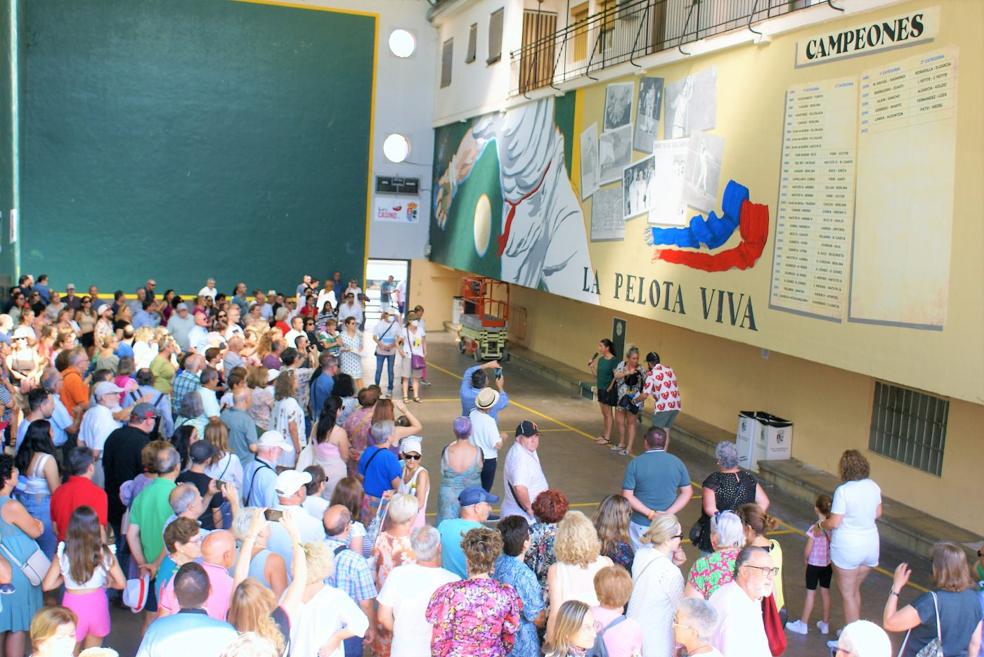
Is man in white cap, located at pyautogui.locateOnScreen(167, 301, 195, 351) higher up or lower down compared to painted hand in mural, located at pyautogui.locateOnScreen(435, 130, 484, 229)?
lower down

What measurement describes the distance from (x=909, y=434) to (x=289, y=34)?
65.1 feet

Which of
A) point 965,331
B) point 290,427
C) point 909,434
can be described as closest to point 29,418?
point 290,427

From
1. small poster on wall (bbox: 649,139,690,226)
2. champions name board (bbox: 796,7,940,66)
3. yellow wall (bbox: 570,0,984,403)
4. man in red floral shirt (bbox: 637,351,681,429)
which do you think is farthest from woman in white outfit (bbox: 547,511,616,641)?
→ small poster on wall (bbox: 649,139,690,226)

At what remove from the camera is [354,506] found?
6734mm

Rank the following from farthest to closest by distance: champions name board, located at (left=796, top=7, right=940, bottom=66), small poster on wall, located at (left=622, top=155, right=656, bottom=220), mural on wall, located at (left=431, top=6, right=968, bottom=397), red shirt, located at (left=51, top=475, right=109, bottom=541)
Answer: small poster on wall, located at (left=622, top=155, right=656, bottom=220)
mural on wall, located at (left=431, top=6, right=968, bottom=397)
champions name board, located at (left=796, top=7, right=940, bottom=66)
red shirt, located at (left=51, top=475, right=109, bottom=541)

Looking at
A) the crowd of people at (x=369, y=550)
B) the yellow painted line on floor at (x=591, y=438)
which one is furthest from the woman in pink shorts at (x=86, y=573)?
the yellow painted line on floor at (x=591, y=438)

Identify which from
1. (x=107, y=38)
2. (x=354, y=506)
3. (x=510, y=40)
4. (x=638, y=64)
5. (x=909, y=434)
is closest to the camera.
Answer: (x=354, y=506)

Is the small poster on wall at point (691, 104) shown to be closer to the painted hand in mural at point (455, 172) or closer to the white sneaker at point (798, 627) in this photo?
the white sneaker at point (798, 627)

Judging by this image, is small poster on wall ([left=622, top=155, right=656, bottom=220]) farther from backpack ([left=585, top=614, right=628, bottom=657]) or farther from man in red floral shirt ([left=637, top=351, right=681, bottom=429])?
backpack ([left=585, top=614, right=628, bottom=657])

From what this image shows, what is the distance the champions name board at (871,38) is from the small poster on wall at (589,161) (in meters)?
6.23

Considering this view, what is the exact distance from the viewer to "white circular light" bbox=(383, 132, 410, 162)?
28656 mm

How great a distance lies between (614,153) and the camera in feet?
58.7

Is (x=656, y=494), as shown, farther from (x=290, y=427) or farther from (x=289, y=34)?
(x=289, y=34)

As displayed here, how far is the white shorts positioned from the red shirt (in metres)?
5.69
